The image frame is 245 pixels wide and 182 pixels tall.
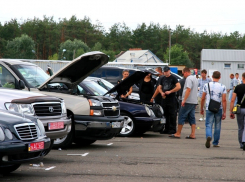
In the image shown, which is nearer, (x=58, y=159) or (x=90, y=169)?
(x=90, y=169)

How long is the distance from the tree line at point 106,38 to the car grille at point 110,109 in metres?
93.9

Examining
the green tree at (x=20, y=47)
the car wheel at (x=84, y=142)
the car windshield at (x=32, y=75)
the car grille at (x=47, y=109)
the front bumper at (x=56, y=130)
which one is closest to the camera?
the car grille at (x=47, y=109)

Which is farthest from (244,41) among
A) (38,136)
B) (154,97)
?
(38,136)

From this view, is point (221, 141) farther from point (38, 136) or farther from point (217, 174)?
point (38, 136)

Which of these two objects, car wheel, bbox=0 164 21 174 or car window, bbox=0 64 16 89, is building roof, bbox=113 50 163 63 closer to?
car window, bbox=0 64 16 89

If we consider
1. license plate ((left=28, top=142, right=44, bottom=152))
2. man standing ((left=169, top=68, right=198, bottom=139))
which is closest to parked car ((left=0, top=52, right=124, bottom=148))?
man standing ((left=169, top=68, right=198, bottom=139))

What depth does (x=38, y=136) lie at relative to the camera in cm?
699

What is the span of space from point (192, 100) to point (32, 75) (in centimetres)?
459

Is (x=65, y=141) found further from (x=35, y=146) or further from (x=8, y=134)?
(x=8, y=134)

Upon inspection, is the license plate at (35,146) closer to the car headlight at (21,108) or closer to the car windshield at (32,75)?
the car headlight at (21,108)

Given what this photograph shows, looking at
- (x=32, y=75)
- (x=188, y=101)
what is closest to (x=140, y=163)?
(x=32, y=75)

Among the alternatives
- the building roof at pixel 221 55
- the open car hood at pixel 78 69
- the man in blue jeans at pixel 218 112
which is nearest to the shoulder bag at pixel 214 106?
the man in blue jeans at pixel 218 112

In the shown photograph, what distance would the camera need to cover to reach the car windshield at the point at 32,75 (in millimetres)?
10807

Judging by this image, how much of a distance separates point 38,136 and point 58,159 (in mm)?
2245
